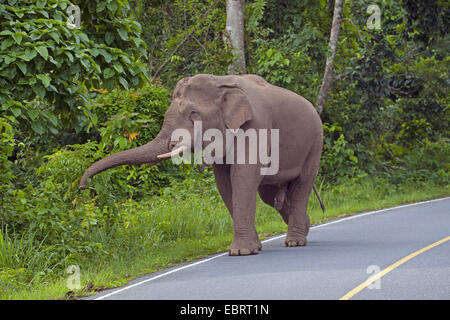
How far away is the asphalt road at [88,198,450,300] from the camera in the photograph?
29.5 feet

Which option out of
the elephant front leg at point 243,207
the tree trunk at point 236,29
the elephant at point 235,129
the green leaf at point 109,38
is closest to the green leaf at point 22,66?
the green leaf at point 109,38

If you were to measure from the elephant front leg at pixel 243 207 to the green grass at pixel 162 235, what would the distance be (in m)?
0.77

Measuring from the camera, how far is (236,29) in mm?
20859

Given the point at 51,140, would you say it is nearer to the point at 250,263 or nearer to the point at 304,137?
the point at 304,137

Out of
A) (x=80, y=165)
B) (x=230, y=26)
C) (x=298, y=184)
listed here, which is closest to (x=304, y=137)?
(x=298, y=184)

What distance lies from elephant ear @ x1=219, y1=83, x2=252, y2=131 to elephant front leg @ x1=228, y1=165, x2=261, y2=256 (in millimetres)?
634

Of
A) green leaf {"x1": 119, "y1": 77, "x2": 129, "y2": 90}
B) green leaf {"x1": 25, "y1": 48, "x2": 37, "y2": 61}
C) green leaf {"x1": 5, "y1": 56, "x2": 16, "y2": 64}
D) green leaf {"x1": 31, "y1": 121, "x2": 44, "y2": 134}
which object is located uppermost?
green leaf {"x1": 25, "y1": 48, "x2": 37, "y2": 61}

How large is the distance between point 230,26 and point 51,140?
5.31 meters

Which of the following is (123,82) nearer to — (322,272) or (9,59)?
(9,59)

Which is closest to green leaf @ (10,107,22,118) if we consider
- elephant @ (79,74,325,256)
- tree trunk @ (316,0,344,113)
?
elephant @ (79,74,325,256)

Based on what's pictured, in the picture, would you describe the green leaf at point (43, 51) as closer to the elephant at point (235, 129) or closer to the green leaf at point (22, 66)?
the green leaf at point (22, 66)

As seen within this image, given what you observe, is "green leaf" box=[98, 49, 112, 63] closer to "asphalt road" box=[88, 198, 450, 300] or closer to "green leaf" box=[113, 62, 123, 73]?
"green leaf" box=[113, 62, 123, 73]

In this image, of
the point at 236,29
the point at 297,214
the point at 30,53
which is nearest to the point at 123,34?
the point at 30,53

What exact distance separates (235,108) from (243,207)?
143cm
